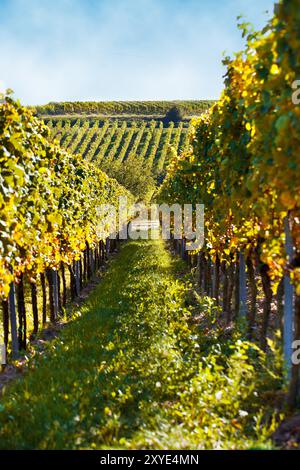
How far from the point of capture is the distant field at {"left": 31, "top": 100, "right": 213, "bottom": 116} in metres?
124

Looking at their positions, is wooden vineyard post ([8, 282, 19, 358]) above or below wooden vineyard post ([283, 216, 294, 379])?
below

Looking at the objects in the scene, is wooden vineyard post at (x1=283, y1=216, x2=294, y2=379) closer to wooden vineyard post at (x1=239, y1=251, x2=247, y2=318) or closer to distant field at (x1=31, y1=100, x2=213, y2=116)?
wooden vineyard post at (x1=239, y1=251, x2=247, y2=318)

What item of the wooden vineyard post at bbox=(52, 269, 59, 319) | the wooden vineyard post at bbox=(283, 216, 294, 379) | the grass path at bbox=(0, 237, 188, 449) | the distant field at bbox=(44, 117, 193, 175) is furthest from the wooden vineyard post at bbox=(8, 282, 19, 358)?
the distant field at bbox=(44, 117, 193, 175)

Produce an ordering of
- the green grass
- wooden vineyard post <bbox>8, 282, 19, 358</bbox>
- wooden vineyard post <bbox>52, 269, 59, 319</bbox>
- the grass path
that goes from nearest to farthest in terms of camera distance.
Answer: the green grass → the grass path → wooden vineyard post <bbox>8, 282, 19, 358</bbox> → wooden vineyard post <bbox>52, 269, 59, 319</bbox>

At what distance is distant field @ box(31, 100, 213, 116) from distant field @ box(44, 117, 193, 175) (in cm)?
1137

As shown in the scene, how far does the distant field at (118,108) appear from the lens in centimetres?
12444

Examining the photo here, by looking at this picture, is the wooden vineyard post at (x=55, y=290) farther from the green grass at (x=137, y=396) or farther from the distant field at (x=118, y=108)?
the distant field at (x=118, y=108)

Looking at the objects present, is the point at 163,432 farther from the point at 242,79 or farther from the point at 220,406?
the point at 242,79

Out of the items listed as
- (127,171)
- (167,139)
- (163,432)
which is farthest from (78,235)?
(167,139)

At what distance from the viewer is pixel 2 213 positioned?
575 cm

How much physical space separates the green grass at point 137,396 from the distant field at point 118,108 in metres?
116

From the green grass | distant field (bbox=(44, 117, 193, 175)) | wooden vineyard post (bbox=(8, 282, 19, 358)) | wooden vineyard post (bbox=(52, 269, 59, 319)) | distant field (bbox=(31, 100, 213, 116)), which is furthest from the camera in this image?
distant field (bbox=(31, 100, 213, 116))

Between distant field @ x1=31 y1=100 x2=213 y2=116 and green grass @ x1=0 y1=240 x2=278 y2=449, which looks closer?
green grass @ x1=0 y1=240 x2=278 y2=449

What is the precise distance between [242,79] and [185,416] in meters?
3.51
